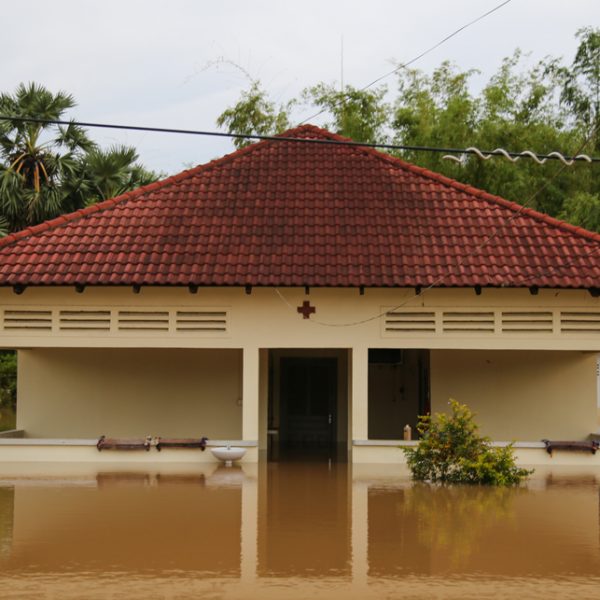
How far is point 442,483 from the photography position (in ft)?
59.6

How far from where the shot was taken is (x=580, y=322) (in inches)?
822

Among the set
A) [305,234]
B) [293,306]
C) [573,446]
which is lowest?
[573,446]

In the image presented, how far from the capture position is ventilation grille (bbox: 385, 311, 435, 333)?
68.2 ft

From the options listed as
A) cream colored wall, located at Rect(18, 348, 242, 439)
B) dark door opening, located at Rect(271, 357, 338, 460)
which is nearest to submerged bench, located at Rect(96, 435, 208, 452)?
cream colored wall, located at Rect(18, 348, 242, 439)

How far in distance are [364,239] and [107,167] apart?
48.1 feet

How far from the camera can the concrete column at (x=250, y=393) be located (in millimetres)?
20609

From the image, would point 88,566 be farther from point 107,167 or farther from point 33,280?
point 107,167

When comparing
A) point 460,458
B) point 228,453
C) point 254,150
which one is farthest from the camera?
point 254,150

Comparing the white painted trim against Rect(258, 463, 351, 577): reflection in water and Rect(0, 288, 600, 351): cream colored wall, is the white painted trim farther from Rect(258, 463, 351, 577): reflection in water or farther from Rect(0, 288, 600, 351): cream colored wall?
Rect(0, 288, 600, 351): cream colored wall

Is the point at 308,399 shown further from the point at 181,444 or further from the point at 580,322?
the point at 580,322

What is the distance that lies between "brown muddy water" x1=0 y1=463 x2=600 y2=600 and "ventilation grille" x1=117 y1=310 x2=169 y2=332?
10.0 ft

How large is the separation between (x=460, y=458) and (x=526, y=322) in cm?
396

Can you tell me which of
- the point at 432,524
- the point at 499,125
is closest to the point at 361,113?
the point at 499,125

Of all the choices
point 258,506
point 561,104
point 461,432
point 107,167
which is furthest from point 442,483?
point 561,104
